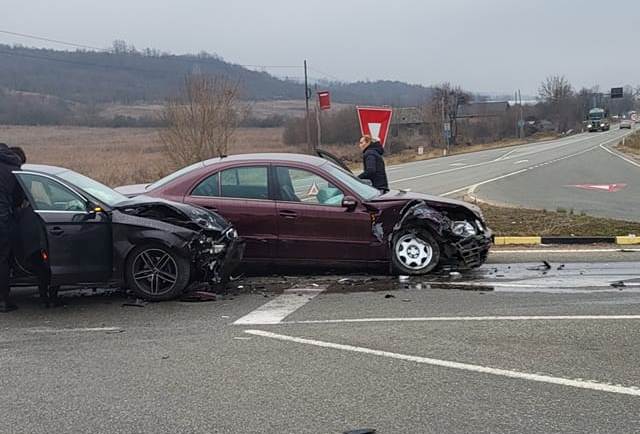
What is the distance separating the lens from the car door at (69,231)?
278 inches

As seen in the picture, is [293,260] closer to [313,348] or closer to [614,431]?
[313,348]

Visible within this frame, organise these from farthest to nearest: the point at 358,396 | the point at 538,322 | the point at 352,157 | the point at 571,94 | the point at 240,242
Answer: the point at 571,94 < the point at 352,157 < the point at 240,242 < the point at 538,322 < the point at 358,396

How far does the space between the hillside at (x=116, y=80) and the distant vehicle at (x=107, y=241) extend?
51965 mm

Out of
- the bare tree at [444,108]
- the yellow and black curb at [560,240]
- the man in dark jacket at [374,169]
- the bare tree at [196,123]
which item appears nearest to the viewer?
the man in dark jacket at [374,169]

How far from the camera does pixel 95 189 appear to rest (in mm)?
7832

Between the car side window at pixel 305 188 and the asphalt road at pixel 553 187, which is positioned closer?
the car side window at pixel 305 188

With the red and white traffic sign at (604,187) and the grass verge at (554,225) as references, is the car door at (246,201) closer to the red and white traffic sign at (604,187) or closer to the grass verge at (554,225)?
the grass verge at (554,225)

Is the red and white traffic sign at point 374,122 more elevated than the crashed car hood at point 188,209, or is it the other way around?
the red and white traffic sign at point 374,122

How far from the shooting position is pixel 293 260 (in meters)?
8.37

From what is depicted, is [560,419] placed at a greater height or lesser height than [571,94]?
lesser

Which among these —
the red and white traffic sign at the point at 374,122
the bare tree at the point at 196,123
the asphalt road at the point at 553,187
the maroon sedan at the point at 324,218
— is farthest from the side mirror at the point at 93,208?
the bare tree at the point at 196,123

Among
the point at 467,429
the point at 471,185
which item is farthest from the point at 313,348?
the point at 471,185

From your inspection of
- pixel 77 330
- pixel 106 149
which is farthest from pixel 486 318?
pixel 106 149

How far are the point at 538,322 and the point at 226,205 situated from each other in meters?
4.10
